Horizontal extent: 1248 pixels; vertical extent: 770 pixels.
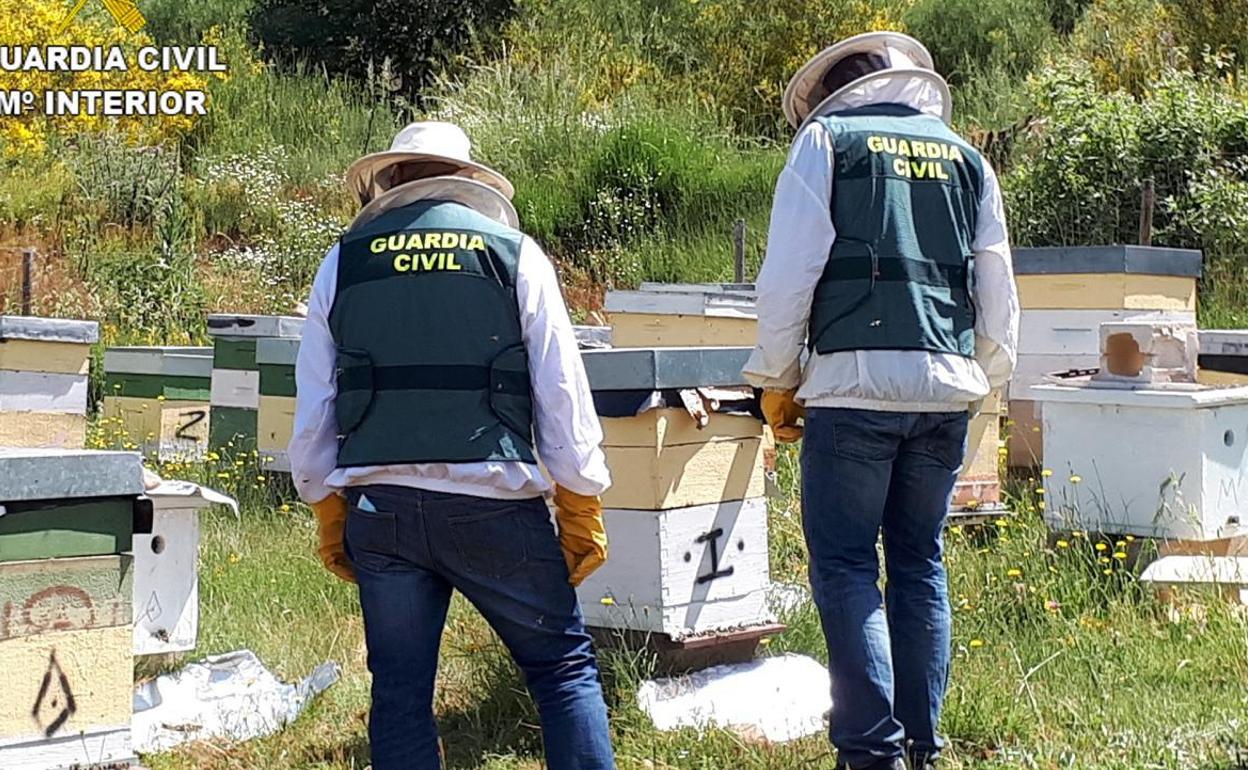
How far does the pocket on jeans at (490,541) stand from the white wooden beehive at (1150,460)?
2523 mm

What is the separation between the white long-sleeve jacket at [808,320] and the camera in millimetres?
3188

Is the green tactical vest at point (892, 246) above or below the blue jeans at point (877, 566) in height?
above

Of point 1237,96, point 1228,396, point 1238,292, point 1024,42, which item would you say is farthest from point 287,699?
point 1024,42

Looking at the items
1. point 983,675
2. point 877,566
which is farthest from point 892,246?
point 983,675

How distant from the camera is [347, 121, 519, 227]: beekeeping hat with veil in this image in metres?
3.06

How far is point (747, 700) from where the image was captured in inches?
159

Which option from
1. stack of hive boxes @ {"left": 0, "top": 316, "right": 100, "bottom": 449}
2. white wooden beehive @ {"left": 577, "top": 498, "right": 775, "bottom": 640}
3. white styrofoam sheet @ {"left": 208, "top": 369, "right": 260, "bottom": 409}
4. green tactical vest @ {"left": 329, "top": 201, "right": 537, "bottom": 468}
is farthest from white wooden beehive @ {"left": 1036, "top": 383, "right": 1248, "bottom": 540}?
stack of hive boxes @ {"left": 0, "top": 316, "right": 100, "bottom": 449}

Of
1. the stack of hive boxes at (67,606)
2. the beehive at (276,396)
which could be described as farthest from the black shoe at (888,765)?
the beehive at (276,396)

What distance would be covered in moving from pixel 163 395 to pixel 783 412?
5.45 m

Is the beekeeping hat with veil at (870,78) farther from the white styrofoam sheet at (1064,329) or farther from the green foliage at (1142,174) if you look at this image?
the green foliage at (1142,174)

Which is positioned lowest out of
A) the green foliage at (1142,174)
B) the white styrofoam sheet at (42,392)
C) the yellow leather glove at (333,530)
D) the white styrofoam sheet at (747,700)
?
the white styrofoam sheet at (747,700)

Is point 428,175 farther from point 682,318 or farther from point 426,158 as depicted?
point 682,318

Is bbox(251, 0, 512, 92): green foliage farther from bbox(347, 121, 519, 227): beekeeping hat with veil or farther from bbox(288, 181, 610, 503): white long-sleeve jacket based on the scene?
bbox(288, 181, 610, 503): white long-sleeve jacket

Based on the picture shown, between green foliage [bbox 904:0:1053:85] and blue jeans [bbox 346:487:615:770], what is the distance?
17.1 m
